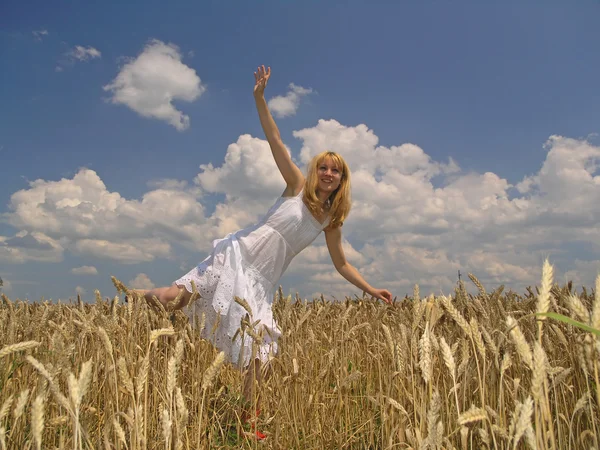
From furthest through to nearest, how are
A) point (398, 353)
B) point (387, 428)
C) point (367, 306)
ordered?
point (367, 306)
point (387, 428)
point (398, 353)

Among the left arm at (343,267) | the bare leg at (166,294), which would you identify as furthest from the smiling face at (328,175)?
A: the bare leg at (166,294)

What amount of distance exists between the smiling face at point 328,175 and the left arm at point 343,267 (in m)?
0.52

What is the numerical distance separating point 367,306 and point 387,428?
139 inches

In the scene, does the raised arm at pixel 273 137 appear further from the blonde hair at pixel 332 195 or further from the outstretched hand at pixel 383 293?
the outstretched hand at pixel 383 293

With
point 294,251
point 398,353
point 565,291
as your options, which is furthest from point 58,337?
point 565,291

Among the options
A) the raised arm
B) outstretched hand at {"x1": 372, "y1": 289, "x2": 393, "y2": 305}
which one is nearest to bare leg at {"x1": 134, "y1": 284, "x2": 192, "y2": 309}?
the raised arm

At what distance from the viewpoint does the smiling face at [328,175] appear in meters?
4.25

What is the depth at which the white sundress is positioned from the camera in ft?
12.5

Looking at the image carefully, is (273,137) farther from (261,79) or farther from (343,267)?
(343,267)

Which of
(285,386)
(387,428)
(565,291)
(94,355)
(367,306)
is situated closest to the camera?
(387,428)

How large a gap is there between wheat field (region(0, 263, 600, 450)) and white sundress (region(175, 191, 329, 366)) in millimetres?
319

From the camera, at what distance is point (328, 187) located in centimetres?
428

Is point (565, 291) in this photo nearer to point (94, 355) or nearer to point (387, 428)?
point (387, 428)

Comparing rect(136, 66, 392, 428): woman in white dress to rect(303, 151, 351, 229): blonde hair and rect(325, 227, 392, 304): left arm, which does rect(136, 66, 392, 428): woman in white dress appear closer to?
rect(303, 151, 351, 229): blonde hair
